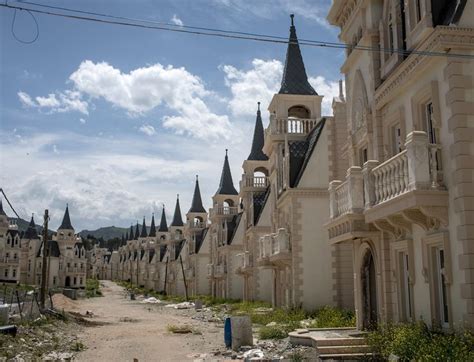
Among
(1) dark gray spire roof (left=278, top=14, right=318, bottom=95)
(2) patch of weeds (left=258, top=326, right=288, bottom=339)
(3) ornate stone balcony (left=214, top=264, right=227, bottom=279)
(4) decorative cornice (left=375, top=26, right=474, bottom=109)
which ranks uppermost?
(1) dark gray spire roof (left=278, top=14, right=318, bottom=95)

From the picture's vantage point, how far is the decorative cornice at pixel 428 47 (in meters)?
12.3

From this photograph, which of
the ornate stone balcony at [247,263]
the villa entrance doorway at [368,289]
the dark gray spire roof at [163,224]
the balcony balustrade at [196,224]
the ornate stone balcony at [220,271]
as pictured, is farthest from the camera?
the dark gray spire roof at [163,224]

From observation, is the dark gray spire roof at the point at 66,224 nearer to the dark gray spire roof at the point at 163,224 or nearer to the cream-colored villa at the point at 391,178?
the dark gray spire roof at the point at 163,224

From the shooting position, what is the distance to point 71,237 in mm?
119562

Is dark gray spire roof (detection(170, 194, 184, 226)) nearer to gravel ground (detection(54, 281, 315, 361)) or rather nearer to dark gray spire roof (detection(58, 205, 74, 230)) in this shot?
dark gray spire roof (detection(58, 205, 74, 230))

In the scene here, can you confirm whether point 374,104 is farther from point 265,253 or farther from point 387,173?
point 265,253

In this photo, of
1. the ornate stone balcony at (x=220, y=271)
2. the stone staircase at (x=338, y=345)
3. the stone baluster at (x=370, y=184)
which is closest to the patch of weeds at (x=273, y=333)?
the stone staircase at (x=338, y=345)

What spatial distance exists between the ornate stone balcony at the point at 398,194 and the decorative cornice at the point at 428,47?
2112mm

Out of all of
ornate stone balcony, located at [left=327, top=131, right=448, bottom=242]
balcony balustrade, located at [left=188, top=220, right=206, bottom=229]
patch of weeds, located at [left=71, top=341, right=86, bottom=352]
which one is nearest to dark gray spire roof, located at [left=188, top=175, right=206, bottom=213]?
balcony balustrade, located at [left=188, top=220, right=206, bottom=229]

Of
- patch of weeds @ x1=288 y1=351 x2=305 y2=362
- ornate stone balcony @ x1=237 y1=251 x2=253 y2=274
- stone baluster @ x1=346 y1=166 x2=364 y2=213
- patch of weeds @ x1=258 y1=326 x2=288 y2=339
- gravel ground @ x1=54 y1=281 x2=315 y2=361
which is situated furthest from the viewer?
ornate stone balcony @ x1=237 y1=251 x2=253 y2=274

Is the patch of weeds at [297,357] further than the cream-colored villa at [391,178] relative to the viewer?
Yes

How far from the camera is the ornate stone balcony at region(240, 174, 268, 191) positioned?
162 feet

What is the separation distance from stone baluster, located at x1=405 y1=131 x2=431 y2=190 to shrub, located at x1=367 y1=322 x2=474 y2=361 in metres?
3.20

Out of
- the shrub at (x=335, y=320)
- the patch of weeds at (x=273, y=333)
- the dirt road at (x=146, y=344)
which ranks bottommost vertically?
Result: the dirt road at (x=146, y=344)
